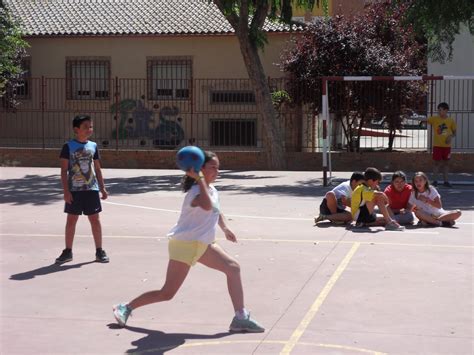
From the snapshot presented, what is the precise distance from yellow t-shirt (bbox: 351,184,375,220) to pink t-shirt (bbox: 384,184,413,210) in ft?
2.42

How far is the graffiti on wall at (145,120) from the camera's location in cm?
3138

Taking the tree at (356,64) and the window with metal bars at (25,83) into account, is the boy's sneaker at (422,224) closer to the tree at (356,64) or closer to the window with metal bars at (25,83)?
the tree at (356,64)

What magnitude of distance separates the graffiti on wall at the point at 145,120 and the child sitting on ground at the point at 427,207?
19.2 meters

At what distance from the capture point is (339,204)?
12406 mm

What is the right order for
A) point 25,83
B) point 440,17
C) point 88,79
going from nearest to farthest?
1. point 440,17
2. point 88,79
3. point 25,83

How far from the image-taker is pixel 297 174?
72.1 feet

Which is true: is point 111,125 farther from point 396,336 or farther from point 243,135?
point 396,336

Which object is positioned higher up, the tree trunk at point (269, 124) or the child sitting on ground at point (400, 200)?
the tree trunk at point (269, 124)

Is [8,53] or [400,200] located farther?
[8,53]

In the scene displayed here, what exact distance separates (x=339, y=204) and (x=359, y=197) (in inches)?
19.4

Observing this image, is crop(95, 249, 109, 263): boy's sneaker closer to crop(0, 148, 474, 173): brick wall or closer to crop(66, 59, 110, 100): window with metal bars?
crop(0, 148, 474, 173): brick wall

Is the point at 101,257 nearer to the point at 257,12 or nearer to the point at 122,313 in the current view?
the point at 122,313

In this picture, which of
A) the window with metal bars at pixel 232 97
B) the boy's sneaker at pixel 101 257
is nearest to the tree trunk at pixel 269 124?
the window with metal bars at pixel 232 97

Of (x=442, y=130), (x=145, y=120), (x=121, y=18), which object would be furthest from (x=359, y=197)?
(x=121, y=18)
